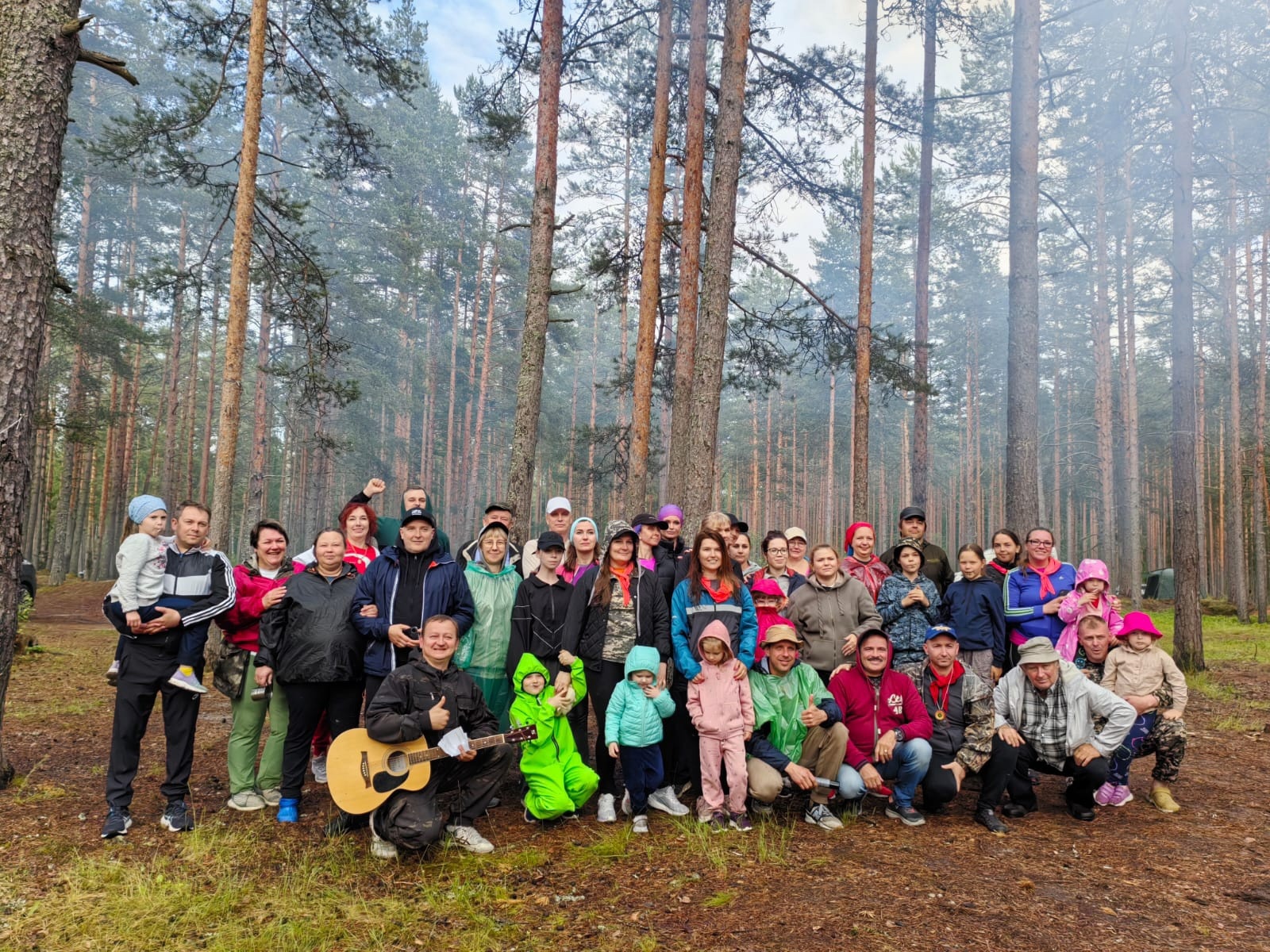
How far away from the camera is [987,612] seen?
19.3 ft

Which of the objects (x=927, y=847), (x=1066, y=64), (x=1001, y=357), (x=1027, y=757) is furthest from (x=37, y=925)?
(x=1001, y=357)

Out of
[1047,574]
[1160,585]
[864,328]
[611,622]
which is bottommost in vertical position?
[1160,585]

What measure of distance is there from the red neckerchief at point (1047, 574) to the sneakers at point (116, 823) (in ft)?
22.6

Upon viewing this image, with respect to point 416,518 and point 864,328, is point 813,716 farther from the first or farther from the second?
point 864,328

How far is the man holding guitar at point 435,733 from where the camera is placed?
4.29 m

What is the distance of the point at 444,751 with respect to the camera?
4.48 metres

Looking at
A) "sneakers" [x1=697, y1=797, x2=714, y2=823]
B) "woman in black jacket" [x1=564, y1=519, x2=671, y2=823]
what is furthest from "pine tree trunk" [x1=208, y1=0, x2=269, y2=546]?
"sneakers" [x1=697, y1=797, x2=714, y2=823]

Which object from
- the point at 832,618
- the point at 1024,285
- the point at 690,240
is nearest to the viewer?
the point at 832,618

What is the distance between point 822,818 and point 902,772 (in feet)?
2.24

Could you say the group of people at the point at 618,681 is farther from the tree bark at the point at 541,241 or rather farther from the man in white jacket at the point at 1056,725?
the tree bark at the point at 541,241

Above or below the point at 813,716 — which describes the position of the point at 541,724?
below

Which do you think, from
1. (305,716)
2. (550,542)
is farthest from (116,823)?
(550,542)

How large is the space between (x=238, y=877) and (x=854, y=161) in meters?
27.0

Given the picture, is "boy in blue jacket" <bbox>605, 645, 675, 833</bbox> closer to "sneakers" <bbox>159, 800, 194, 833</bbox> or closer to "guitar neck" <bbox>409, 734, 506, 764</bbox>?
"guitar neck" <bbox>409, 734, 506, 764</bbox>
